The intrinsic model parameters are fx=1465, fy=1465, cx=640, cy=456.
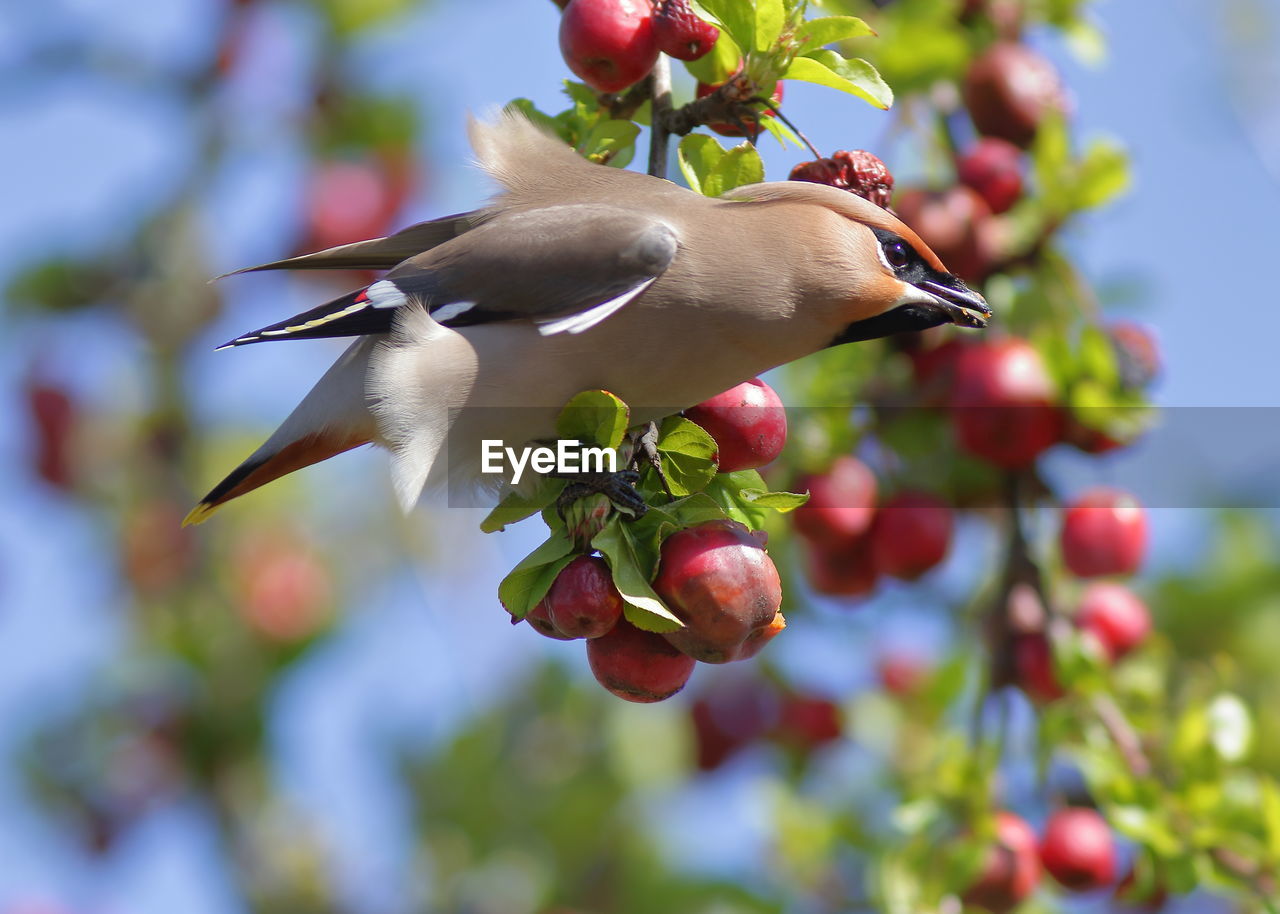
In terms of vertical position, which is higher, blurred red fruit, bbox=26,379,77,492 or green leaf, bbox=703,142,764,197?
green leaf, bbox=703,142,764,197

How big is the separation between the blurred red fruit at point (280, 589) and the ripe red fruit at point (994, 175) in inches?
140

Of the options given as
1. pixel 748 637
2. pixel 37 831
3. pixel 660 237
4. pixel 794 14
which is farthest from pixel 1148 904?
pixel 37 831

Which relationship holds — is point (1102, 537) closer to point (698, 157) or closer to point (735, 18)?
point (698, 157)

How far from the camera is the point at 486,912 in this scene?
5.36 meters

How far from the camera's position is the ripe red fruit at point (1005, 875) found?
351 centimetres

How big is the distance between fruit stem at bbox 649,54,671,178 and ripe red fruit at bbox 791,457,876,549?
4.44 ft

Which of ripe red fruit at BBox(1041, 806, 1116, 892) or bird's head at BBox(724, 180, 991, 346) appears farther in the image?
ripe red fruit at BBox(1041, 806, 1116, 892)

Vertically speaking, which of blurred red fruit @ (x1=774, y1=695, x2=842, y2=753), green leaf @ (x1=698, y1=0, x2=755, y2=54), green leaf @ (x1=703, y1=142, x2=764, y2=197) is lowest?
blurred red fruit @ (x1=774, y1=695, x2=842, y2=753)

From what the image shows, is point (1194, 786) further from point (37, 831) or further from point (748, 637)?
point (37, 831)

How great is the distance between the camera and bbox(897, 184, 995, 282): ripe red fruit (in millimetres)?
3760

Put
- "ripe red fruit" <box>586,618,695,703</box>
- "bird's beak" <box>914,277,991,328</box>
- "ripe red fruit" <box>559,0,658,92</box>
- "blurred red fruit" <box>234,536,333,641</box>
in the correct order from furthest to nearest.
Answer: "blurred red fruit" <box>234,536,333,641</box>
"bird's beak" <box>914,277,991,328</box>
"ripe red fruit" <box>559,0,658,92</box>
"ripe red fruit" <box>586,618,695,703</box>

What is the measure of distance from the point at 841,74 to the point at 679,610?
0.95 m

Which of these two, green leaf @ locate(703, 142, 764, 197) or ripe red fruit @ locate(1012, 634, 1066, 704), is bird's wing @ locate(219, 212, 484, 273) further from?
ripe red fruit @ locate(1012, 634, 1066, 704)

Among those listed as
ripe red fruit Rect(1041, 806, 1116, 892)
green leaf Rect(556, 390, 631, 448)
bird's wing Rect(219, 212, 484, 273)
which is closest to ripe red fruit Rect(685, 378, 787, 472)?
green leaf Rect(556, 390, 631, 448)
